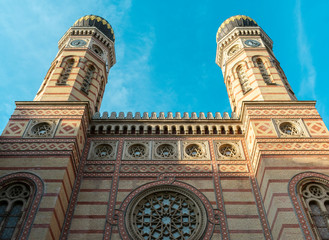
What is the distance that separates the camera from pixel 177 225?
32.0 ft

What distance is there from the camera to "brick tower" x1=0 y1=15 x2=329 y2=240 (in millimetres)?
9219

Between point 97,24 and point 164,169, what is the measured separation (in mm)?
9907

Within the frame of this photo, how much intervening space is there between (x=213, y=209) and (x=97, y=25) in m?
11.8

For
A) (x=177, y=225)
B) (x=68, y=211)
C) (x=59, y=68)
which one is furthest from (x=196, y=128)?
(x=59, y=68)

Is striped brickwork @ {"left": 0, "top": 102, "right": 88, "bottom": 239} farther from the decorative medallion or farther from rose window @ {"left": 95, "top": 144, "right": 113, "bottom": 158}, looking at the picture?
rose window @ {"left": 95, "top": 144, "right": 113, "bottom": 158}

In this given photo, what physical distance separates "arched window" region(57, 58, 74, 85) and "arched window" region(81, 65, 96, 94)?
2.39ft

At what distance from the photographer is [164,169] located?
11.2m

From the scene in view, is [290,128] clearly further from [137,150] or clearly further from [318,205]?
[137,150]

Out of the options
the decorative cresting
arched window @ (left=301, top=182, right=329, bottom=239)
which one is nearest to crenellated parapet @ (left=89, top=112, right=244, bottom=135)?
the decorative cresting

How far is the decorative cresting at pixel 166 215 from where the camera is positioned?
375 inches

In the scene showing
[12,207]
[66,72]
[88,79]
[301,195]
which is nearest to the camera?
[12,207]

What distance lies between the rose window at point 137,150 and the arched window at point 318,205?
5.27 meters

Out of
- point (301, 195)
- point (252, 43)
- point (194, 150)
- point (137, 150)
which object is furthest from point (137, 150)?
point (252, 43)

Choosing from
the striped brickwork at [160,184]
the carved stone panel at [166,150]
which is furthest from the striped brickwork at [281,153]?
the carved stone panel at [166,150]
